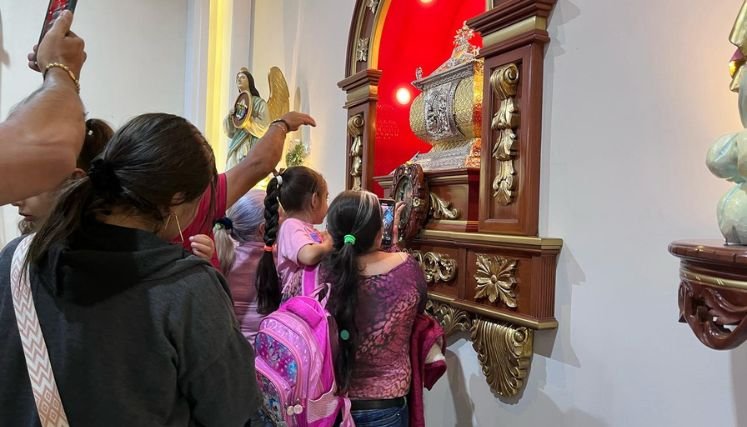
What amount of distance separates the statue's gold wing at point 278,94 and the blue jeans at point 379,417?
87.1 inches

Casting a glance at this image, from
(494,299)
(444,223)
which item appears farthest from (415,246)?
(494,299)

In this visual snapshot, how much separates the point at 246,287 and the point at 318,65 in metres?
1.78

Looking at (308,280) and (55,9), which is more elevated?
(55,9)

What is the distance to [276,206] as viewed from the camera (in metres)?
1.76

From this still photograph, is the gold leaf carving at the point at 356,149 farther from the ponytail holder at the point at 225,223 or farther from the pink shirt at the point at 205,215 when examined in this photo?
the pink shirt at the point at 205,215

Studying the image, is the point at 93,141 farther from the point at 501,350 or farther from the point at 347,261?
the point at 501,350

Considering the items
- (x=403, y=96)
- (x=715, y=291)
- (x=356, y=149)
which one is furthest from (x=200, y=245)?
(x=403, y=96)

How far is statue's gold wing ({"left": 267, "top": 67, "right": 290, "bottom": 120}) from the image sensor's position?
133 inches

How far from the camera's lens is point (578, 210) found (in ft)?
4.91

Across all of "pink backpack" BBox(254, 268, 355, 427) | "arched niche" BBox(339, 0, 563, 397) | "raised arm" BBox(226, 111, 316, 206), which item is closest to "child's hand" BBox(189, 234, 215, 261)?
"raised arm" BBox(226, 111, 316, 206)

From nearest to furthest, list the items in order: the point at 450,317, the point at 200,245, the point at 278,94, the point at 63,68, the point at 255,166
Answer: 1. the point at 63,68
2. the point at 200,245
3. the point at 255,166
4. the point at 450,317
5. the point at 278,94

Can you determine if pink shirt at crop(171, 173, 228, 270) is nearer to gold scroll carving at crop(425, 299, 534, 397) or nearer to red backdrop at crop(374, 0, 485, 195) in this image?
gold scroll carving at crop(425, 299, 534, 397)

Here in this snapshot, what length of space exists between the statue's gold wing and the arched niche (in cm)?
154

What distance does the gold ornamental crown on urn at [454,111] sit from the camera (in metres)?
2.01
